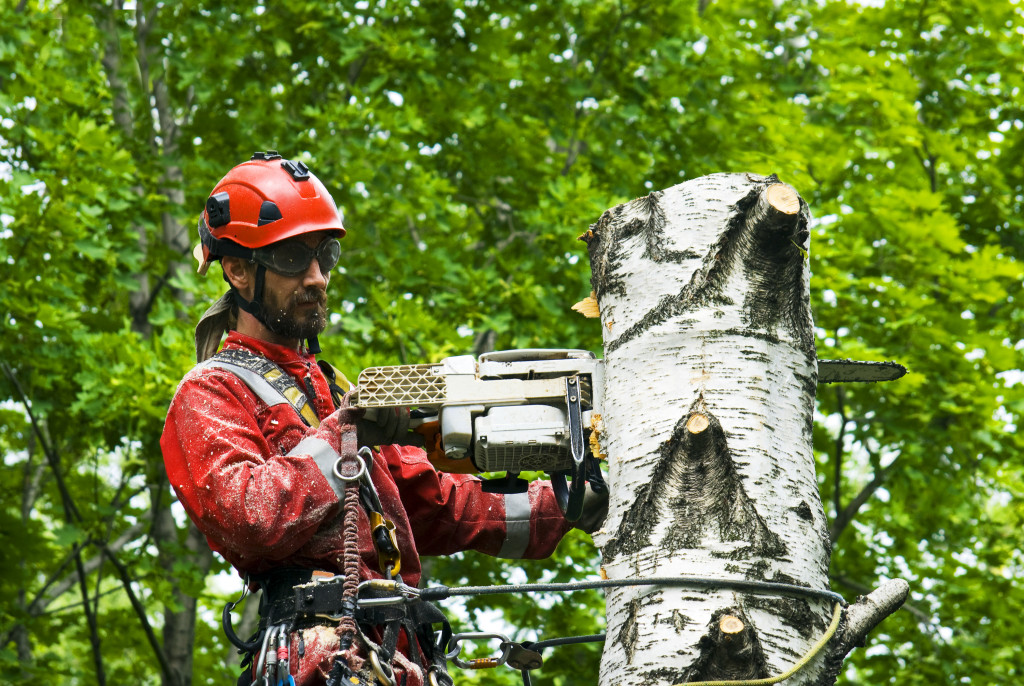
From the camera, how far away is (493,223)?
→ 32.8 feet

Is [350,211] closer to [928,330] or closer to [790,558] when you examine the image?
[928,330]

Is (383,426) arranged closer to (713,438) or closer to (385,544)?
(385,544)

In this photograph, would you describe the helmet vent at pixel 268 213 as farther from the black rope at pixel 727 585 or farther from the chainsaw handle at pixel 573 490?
the black rope at pixel 727 585

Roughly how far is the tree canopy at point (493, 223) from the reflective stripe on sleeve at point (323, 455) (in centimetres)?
422

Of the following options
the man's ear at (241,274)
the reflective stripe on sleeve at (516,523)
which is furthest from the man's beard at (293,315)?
the reflective stripe on sleeve at (516,523)

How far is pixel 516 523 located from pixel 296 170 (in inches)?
56.7

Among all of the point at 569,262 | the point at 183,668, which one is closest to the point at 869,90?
the point at 569,262

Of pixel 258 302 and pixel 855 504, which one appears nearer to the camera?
pixel 258 302

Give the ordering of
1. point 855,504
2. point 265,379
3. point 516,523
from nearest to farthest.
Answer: point 265,379
point 516,523
point 855,504

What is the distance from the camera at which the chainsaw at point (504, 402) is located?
3.13 m

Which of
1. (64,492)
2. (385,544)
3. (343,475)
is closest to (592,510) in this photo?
(385,544)

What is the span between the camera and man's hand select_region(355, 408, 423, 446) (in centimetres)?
324

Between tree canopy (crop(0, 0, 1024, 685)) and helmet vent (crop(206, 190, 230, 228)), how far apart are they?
11.8ft

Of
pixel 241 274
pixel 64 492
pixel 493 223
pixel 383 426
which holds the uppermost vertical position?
pixel 493 223
